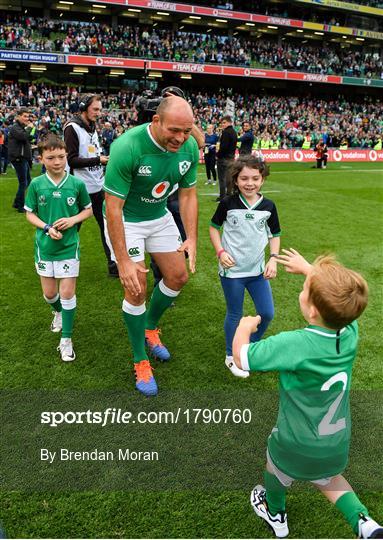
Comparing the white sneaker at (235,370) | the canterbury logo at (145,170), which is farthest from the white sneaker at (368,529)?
the canterbury logo at (145,170)

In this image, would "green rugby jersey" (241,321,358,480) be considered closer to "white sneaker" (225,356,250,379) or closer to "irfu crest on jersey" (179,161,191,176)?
"white sneaker" (225,356,250,379)

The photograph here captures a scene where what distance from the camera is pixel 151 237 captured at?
3.82 m

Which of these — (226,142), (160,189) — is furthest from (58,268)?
(226,142)

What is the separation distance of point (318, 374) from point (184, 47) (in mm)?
43129

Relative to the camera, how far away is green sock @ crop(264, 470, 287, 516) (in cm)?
228

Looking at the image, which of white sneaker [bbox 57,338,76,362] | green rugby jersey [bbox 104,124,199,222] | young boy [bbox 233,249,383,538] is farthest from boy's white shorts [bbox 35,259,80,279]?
young boy [bbox 233,249,383,538]

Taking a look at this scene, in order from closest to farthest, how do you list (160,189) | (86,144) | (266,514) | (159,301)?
(266,514) → (160,189) → (159,301) → (86,144)

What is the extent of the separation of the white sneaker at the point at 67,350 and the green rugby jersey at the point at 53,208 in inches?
29.2

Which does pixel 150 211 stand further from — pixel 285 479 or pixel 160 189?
pixel 285 479

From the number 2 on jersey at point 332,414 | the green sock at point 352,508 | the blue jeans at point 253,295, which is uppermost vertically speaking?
the number 2 on jersey at point 332,414

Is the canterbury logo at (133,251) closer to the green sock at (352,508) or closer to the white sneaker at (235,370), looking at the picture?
the white sneaker at (235,370)

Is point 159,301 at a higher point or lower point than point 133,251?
lower

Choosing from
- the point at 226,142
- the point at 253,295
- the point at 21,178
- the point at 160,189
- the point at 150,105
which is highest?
the point at 150,105

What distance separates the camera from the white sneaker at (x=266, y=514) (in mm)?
2340
